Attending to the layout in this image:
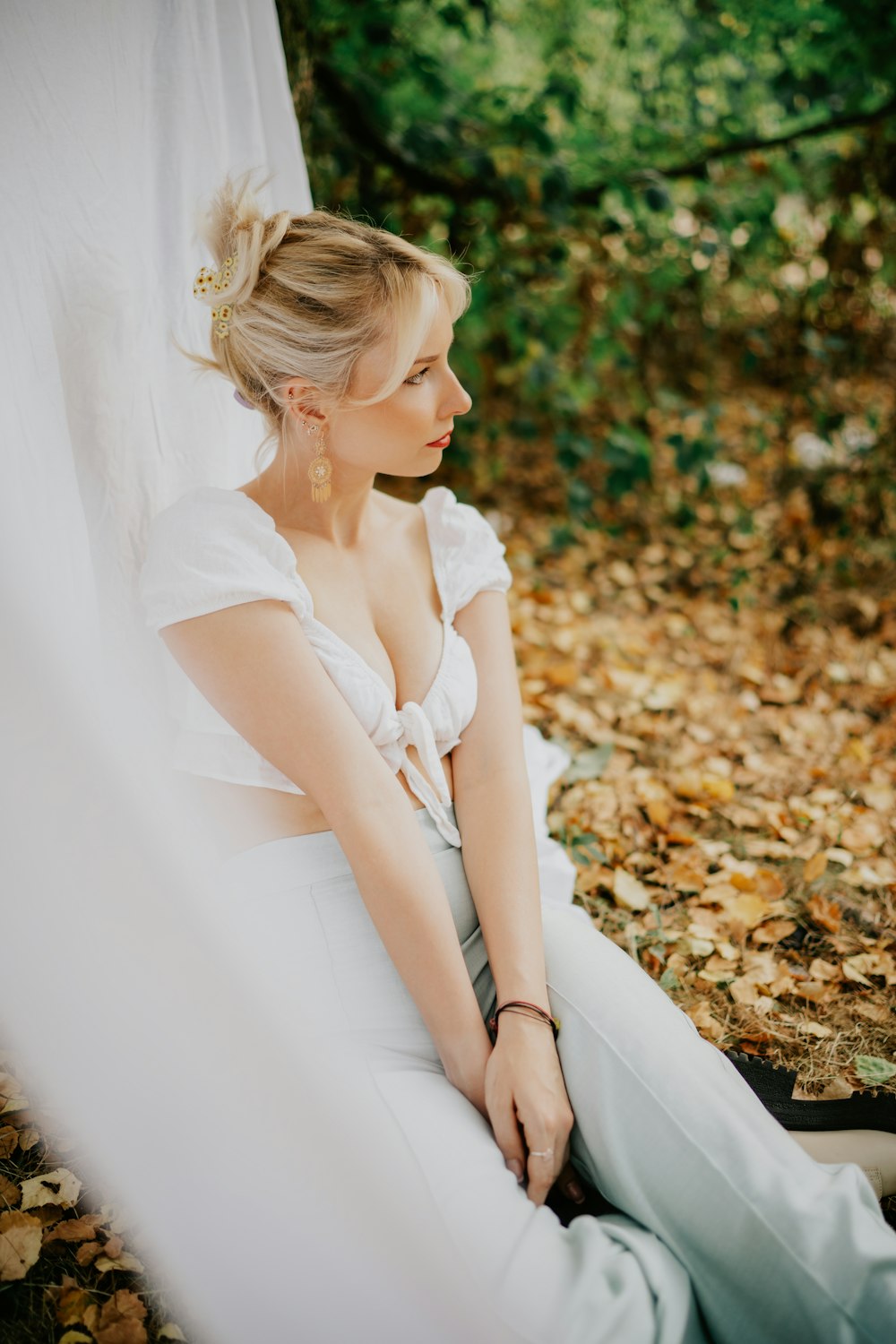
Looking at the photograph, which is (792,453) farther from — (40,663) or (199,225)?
(40,663)

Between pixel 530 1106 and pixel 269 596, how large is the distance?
0.80m

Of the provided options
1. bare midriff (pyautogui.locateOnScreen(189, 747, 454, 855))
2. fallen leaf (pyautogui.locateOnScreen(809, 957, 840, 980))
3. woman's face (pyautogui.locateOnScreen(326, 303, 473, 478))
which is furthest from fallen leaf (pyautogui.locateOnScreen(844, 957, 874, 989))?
woman's face (pyautogui.locateOnScreen(326, 303, 473, 478))

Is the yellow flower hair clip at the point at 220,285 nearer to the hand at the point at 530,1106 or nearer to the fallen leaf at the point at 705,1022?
the hand at the point at 530,1106

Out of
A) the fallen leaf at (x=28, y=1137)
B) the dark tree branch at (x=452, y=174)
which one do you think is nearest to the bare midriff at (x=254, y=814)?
the fallen leaf at (x=28, y=1137)

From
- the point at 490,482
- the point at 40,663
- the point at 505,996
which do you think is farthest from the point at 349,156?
the point at 505,996

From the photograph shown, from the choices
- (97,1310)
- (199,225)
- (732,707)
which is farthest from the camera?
(732,707)

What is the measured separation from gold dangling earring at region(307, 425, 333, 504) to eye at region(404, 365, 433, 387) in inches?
6.6

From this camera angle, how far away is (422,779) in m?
1.62

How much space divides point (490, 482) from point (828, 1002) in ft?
9.12

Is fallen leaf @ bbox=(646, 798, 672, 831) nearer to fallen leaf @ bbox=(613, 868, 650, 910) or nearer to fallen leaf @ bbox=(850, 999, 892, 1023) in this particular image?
fallen leaf @ bbox=(613, 868, 650, 910)

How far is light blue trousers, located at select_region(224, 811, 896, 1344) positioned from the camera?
45.2 inches

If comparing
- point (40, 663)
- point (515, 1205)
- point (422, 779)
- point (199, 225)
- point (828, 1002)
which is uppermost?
point (199, 225)

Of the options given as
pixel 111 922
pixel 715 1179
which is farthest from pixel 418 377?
pixel 715 1179

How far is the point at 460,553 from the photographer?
182 centimetres
